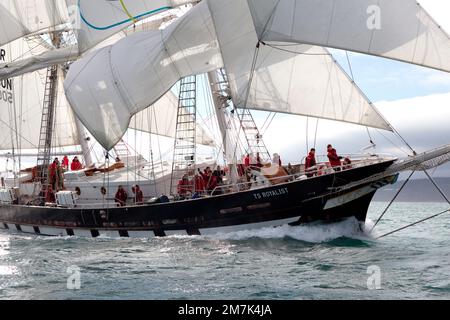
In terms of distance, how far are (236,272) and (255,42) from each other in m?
9.00

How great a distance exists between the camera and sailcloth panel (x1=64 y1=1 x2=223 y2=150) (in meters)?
22.4

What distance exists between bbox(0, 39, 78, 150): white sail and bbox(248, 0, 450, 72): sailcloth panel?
24237mm

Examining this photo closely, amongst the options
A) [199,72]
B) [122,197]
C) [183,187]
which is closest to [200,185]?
[183,187]

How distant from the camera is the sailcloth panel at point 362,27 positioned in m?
16.8

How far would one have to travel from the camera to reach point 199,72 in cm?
2300

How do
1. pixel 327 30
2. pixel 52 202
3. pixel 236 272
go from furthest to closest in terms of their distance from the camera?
pixel 52 202 → pixel 327 30 → pixel 236 272

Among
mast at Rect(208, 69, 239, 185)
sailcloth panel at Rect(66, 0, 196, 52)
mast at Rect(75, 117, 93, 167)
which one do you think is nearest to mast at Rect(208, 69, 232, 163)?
mast at Rect(208, 69, 239, 185)

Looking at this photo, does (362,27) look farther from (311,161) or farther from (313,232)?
(313,232)

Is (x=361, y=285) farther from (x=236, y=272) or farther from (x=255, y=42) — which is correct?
(x=255, y=42)

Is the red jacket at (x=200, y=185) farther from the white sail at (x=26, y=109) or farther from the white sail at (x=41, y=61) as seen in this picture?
the white sail at (x=26, y=109)

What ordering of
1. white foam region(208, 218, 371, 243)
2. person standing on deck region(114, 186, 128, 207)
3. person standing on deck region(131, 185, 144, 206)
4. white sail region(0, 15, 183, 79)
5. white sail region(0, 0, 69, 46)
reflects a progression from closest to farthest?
white foam region(208, 218, 371, 243) → person standing on deck region(131, 185, 144, 206) → person standing on deck region(114, 186, 128, 207) → white sail region(0, 15, 183, 79) → white sail region(0, 0, 69, 46)

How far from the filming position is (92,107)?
81.3 ft

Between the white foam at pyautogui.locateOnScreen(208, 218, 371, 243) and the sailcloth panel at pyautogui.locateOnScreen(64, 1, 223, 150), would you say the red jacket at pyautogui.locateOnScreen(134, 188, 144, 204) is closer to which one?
the sailcloth panel at pyautogui.locateOnScreen(64, 1, 223, 150)
